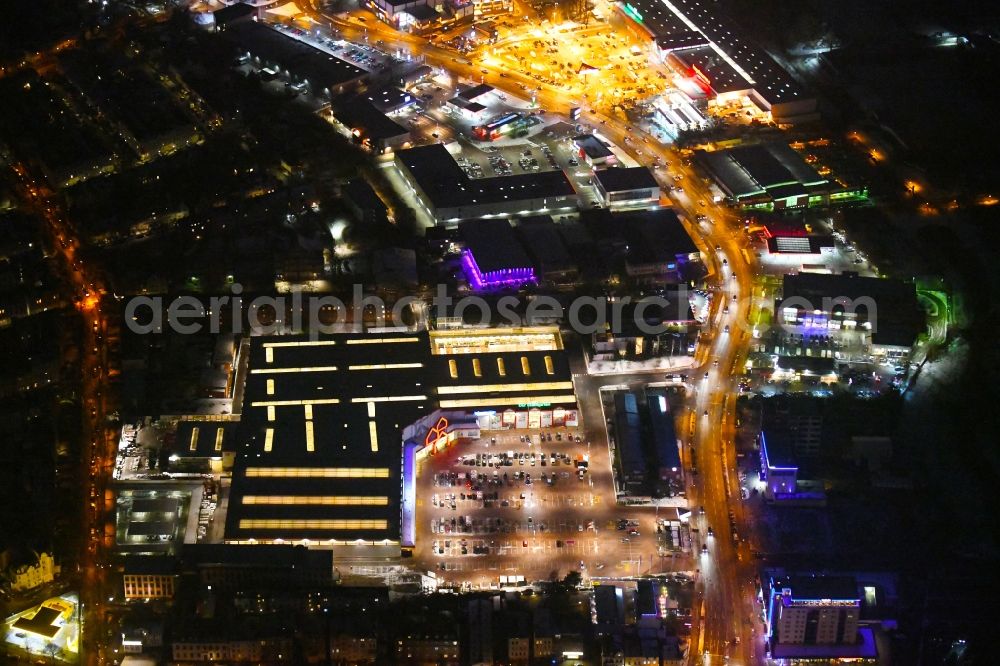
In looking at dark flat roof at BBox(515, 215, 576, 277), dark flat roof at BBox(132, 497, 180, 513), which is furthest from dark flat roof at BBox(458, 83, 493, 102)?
dark flat roof at BBox(132, 497, 180, 513)

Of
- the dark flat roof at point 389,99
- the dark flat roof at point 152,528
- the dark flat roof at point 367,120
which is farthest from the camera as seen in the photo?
the dark flat roof at point 389,99

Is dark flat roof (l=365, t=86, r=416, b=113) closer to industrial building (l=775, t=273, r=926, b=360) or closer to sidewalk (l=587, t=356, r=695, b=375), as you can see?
sidewalk (l=587, t=356, r=695, b=375)

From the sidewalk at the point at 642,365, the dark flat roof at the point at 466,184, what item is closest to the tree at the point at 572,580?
the sidewalk at the point at 642,365

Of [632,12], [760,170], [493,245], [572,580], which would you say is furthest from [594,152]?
[572,580]

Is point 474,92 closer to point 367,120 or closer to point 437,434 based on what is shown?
point 367,120

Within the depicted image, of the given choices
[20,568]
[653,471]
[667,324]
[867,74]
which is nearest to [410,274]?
[667,324]

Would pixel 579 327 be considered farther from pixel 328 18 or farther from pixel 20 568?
pixel 328 18

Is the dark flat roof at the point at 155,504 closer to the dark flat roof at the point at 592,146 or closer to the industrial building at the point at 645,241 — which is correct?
the industrial building at the point at 645,241
